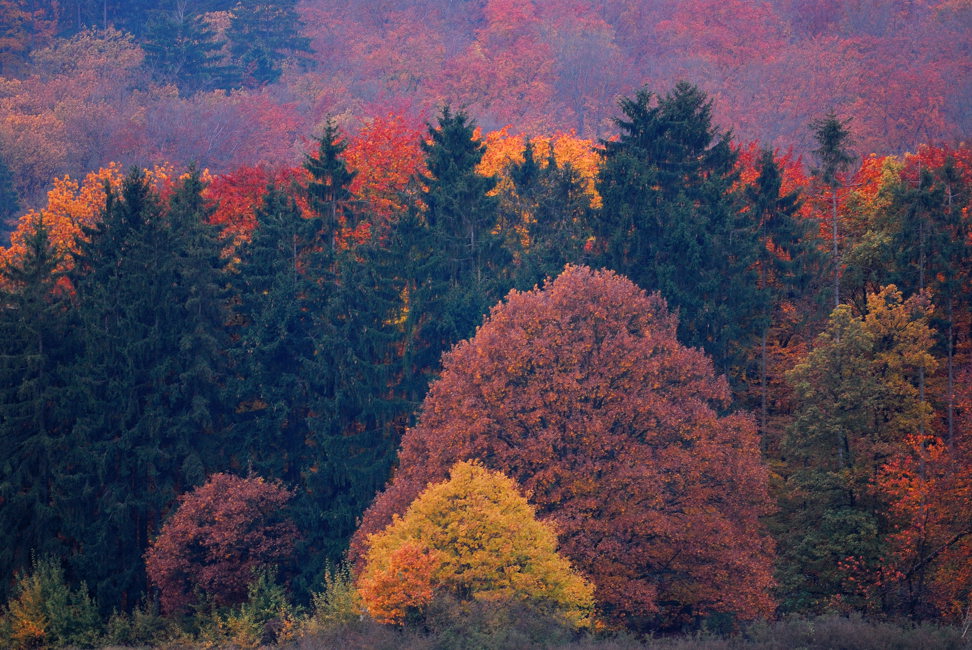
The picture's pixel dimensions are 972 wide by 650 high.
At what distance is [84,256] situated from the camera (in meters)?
43.1

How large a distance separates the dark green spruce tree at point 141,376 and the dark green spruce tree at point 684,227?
16.9m

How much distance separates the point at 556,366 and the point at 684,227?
9.84m

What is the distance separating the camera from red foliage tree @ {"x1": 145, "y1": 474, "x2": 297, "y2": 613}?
3462cm

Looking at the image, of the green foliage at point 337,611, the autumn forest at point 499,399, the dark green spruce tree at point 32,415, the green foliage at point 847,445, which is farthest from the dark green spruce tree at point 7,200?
the green foliage at point 847,445

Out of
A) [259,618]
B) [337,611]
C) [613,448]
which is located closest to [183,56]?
[259,618]

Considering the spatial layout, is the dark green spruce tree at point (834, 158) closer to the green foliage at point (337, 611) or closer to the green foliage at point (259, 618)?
the green foliage at point (337, 611)

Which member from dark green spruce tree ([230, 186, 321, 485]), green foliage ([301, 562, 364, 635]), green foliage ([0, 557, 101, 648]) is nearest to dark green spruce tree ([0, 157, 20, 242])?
dark green spruce tree ([230, 186, 321, 485])

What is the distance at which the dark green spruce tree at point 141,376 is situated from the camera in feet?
129

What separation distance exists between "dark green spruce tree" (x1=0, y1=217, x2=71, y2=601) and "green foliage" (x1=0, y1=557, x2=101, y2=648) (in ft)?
7.17

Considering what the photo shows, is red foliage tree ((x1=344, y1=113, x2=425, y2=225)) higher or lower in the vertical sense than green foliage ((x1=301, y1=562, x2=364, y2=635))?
higher

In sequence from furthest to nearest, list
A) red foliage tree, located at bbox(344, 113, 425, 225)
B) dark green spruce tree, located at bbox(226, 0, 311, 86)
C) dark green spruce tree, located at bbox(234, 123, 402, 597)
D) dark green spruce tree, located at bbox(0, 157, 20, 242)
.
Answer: dark green spruce tree, located at bbox(226, 0, 311, 86)
dark green spruce tree, located at bbox(0, 157, 20, 242)
red foliage tree, located at bbox(344, 113, 425, 225)
dark green spruce tree, located at bbox(234, 123, 402, 597)

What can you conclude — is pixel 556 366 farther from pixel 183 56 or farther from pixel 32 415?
pixel 183 56

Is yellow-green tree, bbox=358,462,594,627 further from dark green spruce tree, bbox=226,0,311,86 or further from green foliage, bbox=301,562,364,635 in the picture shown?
dark green spruce tree, bbox=226,0,311,86

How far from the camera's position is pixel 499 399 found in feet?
107
